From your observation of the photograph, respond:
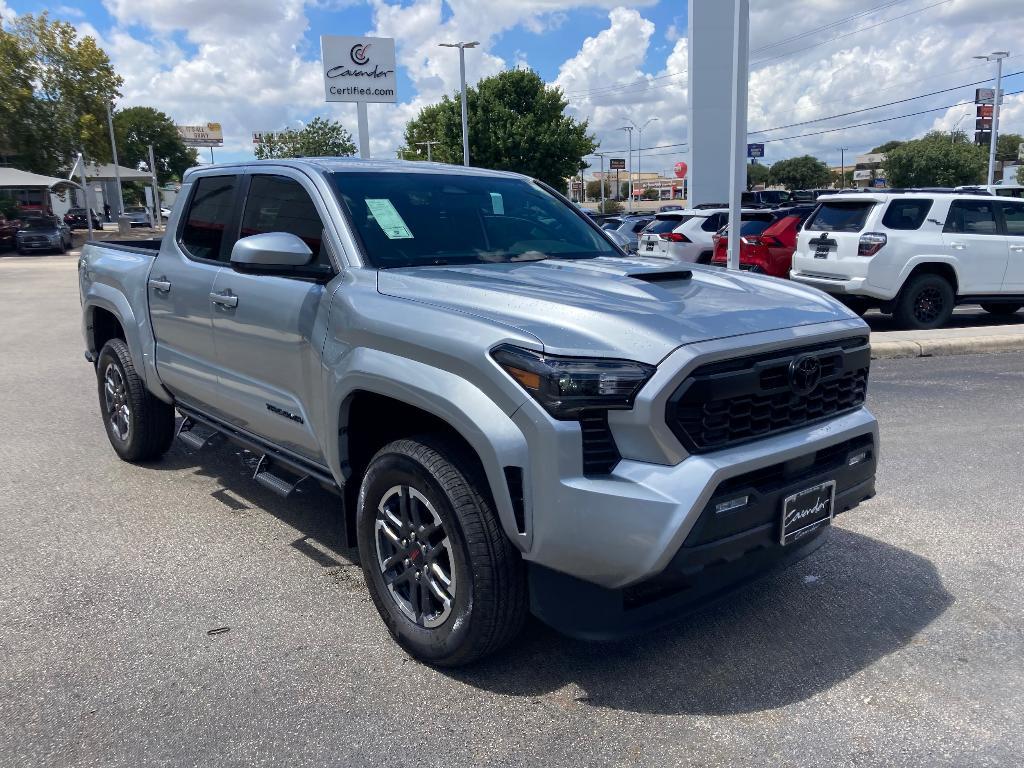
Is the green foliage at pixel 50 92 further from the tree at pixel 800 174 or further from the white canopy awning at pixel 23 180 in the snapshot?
the tree at pixel 800 174

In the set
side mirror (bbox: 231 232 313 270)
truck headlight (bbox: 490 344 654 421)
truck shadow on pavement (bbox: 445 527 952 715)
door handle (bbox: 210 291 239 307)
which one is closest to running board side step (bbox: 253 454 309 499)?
door handle (bbox: 210 291 239 307)

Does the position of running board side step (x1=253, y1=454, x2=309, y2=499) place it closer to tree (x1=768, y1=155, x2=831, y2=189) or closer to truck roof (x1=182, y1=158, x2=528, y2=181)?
truck roof (x1=182, y1=158, x2=528, y2=181)

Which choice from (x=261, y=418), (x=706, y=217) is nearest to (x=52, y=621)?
(x=261, y=418)

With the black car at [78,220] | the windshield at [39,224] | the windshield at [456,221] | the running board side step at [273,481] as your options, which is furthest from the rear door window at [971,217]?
the black car at [78,220]

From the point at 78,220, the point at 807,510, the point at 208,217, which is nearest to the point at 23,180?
the point at 78,220

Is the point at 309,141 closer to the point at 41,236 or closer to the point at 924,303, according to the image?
the point at 41,236

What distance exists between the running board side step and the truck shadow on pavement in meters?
1.26

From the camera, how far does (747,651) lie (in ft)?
11.2

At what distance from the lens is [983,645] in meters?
3.41

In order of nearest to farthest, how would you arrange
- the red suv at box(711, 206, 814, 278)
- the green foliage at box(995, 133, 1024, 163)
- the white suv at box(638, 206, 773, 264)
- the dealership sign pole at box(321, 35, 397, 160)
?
the red suv at box(711, 206, 814, 278) < the white suv at box(638, 206, 773, 264) < the dealership sign pole at box(321, 35, 397, 160) < the green foliage at box(995, 133, 1024, 163)

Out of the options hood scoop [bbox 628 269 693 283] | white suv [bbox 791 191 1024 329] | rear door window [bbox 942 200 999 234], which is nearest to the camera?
hood scoop [bbox 628 269 693 283]

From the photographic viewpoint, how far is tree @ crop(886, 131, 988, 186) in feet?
205

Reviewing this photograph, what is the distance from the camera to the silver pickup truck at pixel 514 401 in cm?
274

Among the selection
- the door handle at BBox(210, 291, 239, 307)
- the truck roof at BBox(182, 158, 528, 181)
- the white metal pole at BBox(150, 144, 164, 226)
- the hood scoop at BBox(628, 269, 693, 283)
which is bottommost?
the door handle at BBox(210, 291, 239, 307)
